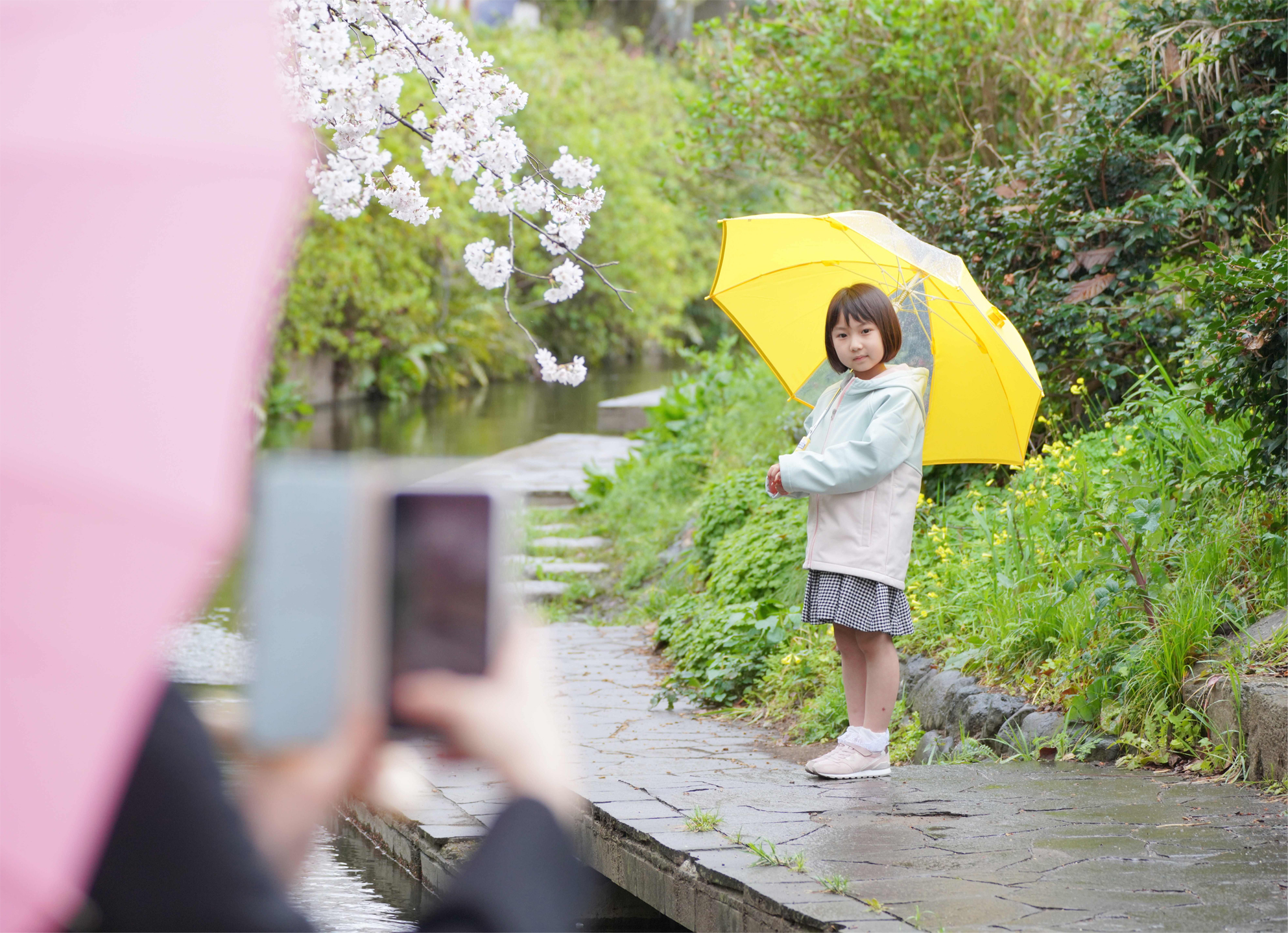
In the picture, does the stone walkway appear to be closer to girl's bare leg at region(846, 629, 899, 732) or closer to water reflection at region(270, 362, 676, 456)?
girl's bare leg at region(846, 629, 899, 732)

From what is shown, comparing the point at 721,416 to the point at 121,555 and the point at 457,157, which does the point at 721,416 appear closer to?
the point at 457,157

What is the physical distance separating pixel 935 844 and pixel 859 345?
62.8 inches

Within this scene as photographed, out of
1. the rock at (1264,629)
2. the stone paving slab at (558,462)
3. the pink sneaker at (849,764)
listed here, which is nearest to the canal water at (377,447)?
the stone paving slab at (558,462)

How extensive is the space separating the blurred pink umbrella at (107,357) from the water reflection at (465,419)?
13.4 meters

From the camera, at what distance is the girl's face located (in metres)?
4.12

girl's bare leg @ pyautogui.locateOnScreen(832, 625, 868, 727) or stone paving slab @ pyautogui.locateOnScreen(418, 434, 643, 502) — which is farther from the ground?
stone paving slab @ pyautogui.locateOnScreen(418, 434, 643, 502)

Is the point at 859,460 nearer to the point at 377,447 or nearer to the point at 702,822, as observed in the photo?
the point at 702,822

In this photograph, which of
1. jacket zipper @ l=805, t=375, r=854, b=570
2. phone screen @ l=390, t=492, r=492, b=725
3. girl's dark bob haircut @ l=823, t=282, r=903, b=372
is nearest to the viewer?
phone screen @ l=390, t=492, r=492, b=725

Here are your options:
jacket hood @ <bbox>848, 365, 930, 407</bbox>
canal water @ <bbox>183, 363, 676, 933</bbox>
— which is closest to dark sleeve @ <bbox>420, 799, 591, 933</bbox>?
canal water @ <bbox>183, 363, 676, 933</bbox>

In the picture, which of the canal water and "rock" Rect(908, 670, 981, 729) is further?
"rock" Rect(908, 670, 981, 729)

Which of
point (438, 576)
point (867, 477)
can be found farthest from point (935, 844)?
point (438, 576)

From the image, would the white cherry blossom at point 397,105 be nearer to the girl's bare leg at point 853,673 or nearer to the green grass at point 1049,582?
the girl's bare leg at point 853,673

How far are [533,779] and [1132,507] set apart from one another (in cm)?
403

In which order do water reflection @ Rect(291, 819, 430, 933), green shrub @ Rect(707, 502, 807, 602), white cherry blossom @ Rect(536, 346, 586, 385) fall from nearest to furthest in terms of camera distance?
water reflection @ Rect(291, 819, 430, 933) → white cherry blossom @ Rect(536, 346, 586, 385) → green shrub @ Rect(707, 502, 807, 602)
